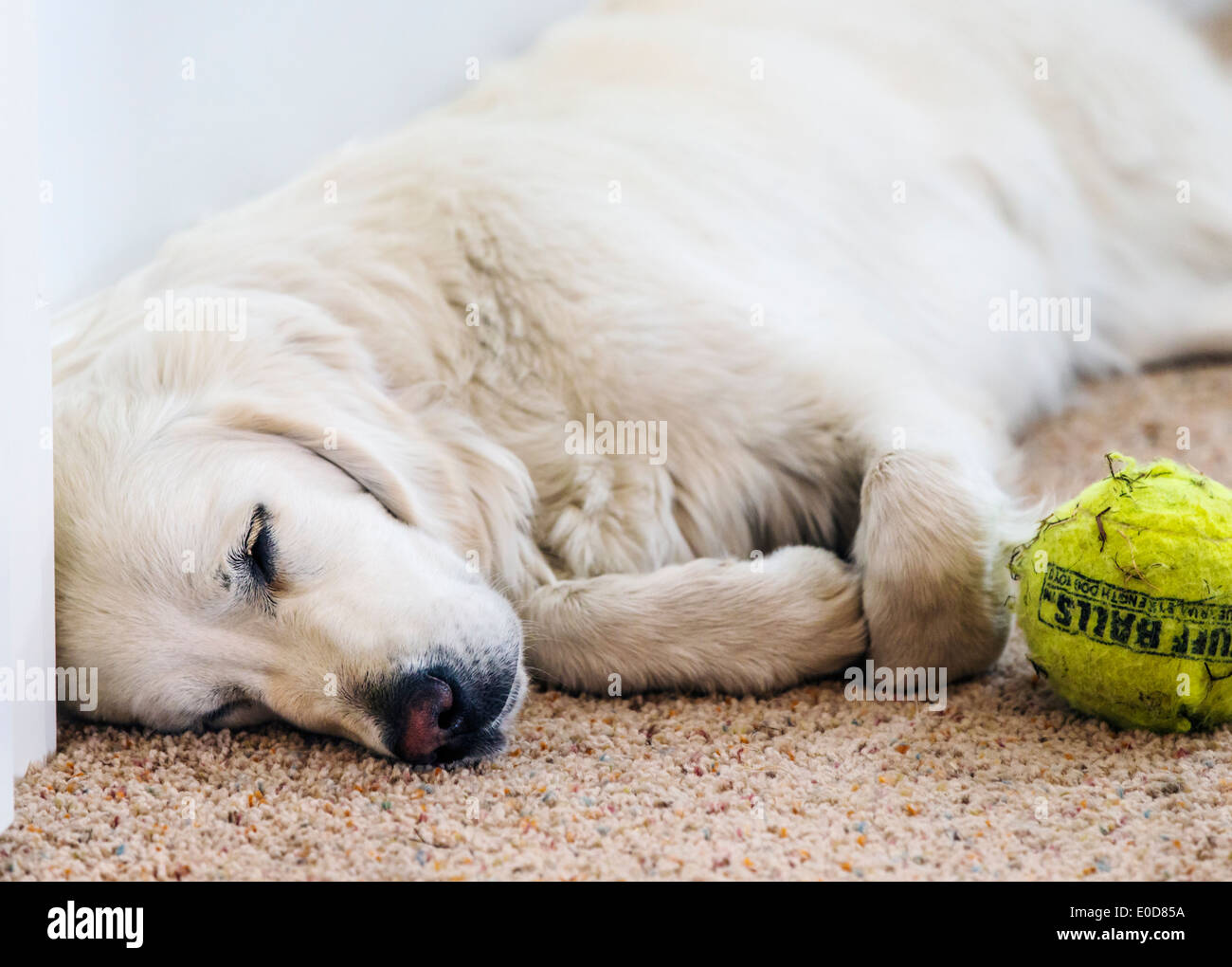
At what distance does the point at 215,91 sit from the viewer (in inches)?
118

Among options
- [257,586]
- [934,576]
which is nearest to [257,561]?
[257,586]

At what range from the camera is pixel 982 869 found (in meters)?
1.19

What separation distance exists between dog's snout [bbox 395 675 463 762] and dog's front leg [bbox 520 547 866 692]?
296 mm

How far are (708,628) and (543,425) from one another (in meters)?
0.41

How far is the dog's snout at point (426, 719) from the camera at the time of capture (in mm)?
1449

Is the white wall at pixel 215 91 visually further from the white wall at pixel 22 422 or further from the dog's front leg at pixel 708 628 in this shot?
the dog's front leg at pixel 708 628

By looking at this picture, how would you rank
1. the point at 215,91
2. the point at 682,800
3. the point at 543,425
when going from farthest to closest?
1. the point at 215,91
2. the point at 543,425
3. the point at 682,800

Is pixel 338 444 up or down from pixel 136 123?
down

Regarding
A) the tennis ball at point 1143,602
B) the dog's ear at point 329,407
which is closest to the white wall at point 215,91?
the dog's ear at point 329,407

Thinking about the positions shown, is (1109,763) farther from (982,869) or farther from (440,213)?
(440,213)

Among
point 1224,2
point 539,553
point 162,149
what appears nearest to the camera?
point 539,553

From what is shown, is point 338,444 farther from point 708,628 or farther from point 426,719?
point 708,628
